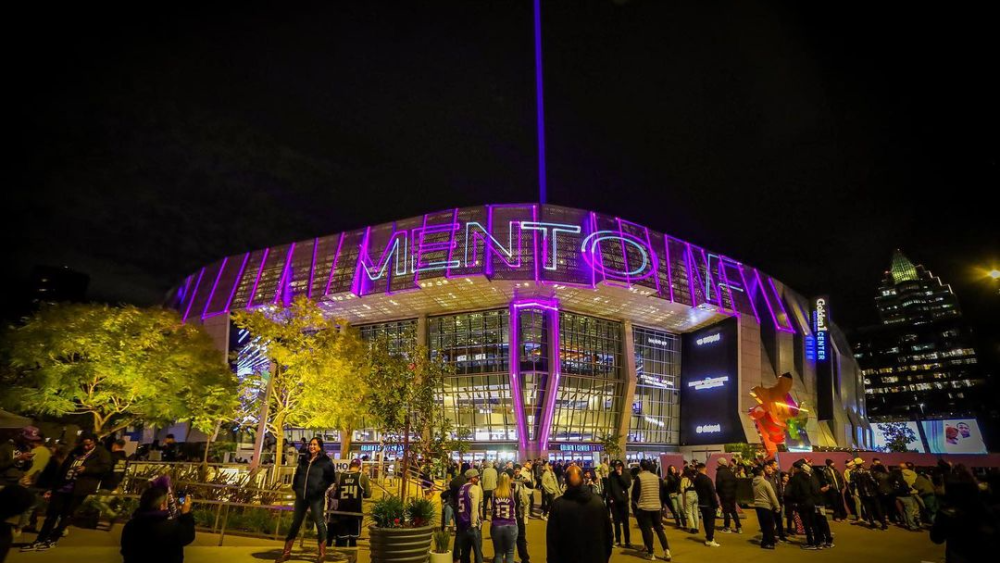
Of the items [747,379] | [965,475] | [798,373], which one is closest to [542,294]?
[747,379]

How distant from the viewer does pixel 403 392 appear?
14516 mm

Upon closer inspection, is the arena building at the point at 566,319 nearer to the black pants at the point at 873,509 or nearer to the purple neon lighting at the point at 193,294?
the purple neon lighting at the point at 193,294

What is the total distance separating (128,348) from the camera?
22.7 metres

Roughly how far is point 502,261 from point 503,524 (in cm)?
3459

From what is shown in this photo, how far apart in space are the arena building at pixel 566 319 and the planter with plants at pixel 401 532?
31.3 metres

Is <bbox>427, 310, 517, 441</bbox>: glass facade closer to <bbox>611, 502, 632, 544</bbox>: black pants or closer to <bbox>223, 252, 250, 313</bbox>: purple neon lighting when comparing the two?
<bbox>223, 252, 250, 313</bbox>: purple neon lighting

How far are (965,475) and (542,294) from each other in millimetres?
37818

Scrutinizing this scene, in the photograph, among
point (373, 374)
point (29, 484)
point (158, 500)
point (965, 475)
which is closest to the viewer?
point (158, 500)

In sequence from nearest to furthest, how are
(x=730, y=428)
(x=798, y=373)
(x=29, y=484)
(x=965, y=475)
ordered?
(x=965, y=475) < (x=29, y=484) < (x=730, y=428) < (x=798, y=373)

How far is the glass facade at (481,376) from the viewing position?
48219 mm

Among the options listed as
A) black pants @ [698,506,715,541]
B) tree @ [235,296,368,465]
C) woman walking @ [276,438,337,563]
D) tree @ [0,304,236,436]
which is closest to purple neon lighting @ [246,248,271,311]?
tree @ [0,304,236,436]

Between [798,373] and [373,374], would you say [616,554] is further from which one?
[798,373]

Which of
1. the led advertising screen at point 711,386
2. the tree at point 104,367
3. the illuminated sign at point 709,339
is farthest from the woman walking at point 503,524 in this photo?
the illuminated sign at point 709,339

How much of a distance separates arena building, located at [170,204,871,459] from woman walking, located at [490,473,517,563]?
31.9 m
